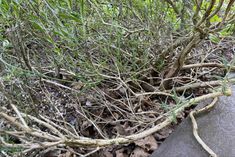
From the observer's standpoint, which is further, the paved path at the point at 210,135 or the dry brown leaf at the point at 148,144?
the dry brown leaf at the point at 148,144

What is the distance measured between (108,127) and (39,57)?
47cm

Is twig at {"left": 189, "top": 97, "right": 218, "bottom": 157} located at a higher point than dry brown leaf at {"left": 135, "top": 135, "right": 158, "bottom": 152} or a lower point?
higher

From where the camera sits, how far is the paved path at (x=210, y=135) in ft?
4.20

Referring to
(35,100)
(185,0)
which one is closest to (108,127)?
(35,100)

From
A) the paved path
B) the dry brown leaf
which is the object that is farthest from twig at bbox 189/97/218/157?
the dry brown leaf

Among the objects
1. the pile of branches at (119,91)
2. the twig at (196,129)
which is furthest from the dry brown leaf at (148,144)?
the twig at (196,129)

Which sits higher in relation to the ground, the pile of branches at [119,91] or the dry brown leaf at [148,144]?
the pile of branches at [119,91]

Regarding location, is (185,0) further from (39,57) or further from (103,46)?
(39,57)

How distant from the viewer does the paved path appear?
1.28 metres

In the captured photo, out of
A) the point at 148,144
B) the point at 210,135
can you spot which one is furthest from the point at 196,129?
the point at 148,144

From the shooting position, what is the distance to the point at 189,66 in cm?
172

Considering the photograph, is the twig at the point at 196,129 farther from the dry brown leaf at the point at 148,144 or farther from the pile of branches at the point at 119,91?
the dry brown leaf at the point at 148,144

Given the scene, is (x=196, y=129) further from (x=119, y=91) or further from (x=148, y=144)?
(x=119, y=91)

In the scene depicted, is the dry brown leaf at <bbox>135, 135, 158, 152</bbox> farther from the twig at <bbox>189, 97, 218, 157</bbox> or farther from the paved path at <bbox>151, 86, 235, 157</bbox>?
the twig at <bbox>189, 97, 218, 157</bbox>
